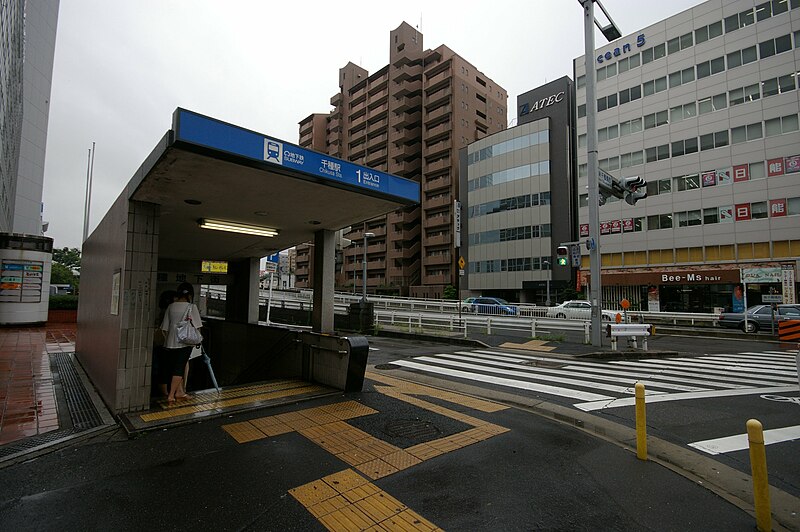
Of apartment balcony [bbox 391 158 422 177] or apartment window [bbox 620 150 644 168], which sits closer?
apartment window [bbox 620 150 644 168]

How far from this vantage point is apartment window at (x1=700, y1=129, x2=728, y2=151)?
114ft

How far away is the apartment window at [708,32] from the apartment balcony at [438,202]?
103ft

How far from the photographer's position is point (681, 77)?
38.0 meters

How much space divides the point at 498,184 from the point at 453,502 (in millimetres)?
50185

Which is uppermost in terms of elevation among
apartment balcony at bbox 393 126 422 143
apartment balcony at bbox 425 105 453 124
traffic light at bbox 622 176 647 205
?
apartment balcony at bbox 425 105 453 124

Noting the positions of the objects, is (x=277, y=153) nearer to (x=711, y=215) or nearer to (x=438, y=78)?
(x=711, y=215)

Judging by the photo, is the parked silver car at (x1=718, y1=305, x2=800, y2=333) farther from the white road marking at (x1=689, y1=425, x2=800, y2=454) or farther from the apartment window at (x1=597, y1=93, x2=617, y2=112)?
the apartment window at (x1=597, y1=93, x2=617, y2=112)

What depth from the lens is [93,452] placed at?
4.38 meters

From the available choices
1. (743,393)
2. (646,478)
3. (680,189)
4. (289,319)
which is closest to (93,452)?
(646,478)

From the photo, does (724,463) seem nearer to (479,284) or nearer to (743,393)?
(743,393)

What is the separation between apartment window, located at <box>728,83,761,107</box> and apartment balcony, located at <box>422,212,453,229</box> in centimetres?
3214

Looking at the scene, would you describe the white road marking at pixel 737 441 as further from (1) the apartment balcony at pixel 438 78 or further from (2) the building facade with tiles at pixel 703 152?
(1) the apartment balcony at pixel 438 78

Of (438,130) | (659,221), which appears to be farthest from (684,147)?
(438,130)

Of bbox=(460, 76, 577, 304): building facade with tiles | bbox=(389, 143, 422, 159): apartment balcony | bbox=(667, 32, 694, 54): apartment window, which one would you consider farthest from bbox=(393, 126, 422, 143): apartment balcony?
bbox=(667, 32, 694, 54): apartment window
